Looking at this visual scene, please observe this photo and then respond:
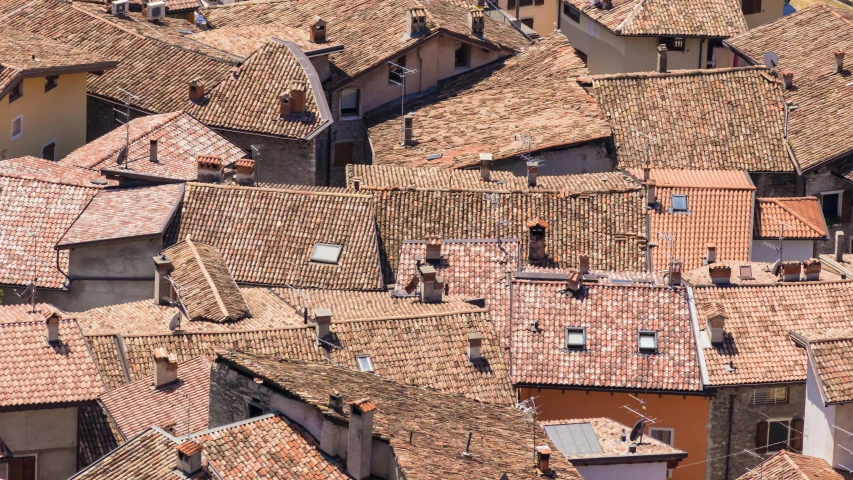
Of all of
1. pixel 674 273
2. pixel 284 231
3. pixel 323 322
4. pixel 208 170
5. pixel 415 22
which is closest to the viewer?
pixel 323 322

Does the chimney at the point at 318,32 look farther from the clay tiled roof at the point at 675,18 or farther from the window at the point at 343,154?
the clay tiled roof at the point at 675,18

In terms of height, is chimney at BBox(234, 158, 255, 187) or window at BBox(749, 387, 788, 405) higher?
chimney at BBox(234, 158, 255, 187)

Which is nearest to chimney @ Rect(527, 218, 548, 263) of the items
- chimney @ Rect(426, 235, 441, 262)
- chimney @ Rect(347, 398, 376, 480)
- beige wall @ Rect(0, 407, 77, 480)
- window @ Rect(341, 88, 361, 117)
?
chimney @ Rect(426, 235, 441, 262)

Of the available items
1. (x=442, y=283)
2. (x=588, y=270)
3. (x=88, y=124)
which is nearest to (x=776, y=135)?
(x=588, y=270)

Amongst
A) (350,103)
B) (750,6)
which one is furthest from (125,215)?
(750,6)

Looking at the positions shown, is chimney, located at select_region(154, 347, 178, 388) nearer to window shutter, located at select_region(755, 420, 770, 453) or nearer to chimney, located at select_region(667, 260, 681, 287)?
chimney, located at select_region(667, 260, 681, 287)

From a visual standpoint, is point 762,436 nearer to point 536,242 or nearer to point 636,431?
point 636,431
